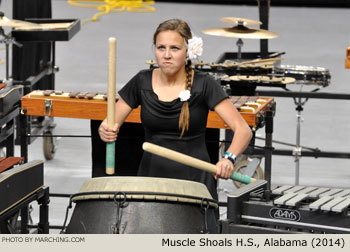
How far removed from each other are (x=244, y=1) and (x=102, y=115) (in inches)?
452

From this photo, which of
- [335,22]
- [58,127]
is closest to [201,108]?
[58,127]

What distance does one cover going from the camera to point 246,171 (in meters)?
7.47

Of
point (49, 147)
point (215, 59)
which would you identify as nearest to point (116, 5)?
point (215, 59)

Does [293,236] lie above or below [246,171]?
above

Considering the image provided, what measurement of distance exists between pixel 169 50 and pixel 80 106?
168cm

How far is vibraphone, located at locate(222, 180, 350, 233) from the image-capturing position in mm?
4008

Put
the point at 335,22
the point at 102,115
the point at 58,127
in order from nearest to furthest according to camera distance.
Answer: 1. the point at 102,115
2. the point at 58,127
3. the point at 335,22

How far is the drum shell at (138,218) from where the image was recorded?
12.9 ft

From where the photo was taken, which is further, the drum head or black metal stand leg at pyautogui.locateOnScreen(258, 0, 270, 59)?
black metal stand leg at pyautogui.locateOnScreen(258, 0, 270, 59)

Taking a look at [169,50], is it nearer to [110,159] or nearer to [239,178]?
[110,159]

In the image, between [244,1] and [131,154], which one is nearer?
[131,154]

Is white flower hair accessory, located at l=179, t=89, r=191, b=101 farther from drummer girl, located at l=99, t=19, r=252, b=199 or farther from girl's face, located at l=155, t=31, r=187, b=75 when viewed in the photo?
girl's face, located at l=155, t=31, r=187, b=75

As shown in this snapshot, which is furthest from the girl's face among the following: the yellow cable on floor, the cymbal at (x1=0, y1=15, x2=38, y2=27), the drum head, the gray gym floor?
the yellow cable on floor

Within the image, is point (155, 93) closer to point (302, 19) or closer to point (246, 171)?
point (246, 171)
